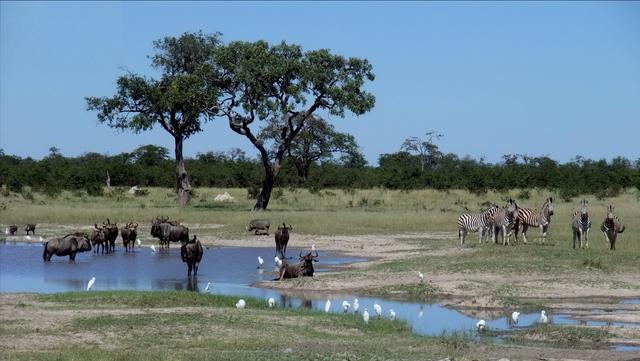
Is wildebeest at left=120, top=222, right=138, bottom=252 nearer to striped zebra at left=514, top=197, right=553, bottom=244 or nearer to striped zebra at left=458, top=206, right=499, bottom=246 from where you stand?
striped zebra at left=458, top=206, right=499, bottom=246

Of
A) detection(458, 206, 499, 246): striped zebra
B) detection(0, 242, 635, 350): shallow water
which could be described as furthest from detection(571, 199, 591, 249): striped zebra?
detection(0, 242, 635, 350): shallow water

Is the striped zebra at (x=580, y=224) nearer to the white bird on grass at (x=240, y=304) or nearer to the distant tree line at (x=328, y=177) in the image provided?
the white bird on grass at (x=240, y=304)

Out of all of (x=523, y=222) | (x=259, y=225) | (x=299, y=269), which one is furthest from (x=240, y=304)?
(x=259, y=225)

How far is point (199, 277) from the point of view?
24281 mm

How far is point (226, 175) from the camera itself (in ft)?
257

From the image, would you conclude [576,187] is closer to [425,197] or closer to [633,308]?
[425,197]

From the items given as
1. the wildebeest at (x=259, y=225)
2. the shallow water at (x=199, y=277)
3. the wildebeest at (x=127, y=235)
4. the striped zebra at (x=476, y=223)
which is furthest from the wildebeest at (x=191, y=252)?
the wildebeest at (x=259, y=225)

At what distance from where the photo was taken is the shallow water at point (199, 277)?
17641 millimetres

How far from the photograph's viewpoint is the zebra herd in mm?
27031

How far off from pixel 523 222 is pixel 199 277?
10889mm

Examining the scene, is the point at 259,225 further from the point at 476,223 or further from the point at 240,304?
the point at 240,304

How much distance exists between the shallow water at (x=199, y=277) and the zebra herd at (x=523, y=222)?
14.0 feet

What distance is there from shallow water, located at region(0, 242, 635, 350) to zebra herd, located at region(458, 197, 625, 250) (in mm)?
4261

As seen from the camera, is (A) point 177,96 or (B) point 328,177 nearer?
(A) point 177,96
